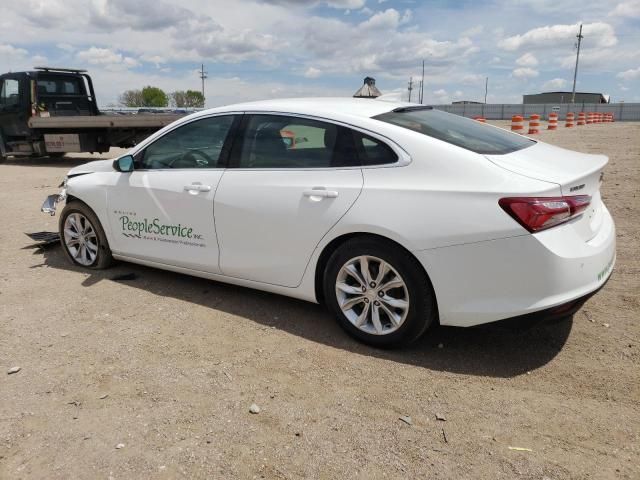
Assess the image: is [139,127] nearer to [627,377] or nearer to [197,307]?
[197,307]

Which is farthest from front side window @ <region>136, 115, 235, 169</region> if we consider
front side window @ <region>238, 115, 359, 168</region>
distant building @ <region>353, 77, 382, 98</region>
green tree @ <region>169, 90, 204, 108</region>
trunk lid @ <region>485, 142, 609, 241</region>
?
green tree @ <region>169, 90, 204, 108</region>

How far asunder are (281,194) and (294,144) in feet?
1.27

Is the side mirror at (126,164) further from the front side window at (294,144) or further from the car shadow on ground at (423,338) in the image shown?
the front side window at (294,144)

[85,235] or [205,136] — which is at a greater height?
[205,136]

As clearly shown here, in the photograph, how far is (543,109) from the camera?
5809 cm

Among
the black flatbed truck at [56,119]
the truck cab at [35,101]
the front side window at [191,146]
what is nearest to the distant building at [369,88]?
the front side window at [191,146]

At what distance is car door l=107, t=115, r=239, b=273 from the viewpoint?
405 cm

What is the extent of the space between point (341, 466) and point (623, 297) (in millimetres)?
2906

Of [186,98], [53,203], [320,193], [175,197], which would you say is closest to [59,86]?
[53,203]

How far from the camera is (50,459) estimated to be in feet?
8.10

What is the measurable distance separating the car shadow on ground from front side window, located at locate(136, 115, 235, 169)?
1.09m

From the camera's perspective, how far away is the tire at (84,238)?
493 cm

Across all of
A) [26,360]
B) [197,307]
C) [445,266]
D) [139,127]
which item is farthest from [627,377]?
[139,127]

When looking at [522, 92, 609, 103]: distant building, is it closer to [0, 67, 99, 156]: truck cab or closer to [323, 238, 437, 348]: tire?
[0, 67, 99, 156]: truck cab
